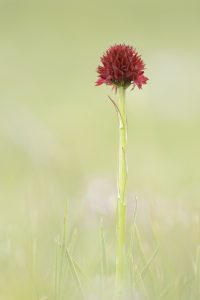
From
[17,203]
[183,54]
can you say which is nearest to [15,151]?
[17,203]

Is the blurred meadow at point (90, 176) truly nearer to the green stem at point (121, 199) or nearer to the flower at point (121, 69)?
the green stem at point (121, 199)

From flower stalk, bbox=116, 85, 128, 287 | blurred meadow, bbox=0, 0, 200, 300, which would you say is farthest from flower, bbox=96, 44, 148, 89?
blurred meadow, bbox=0, 0, 200, 300

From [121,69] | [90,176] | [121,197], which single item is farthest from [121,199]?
[90,176]

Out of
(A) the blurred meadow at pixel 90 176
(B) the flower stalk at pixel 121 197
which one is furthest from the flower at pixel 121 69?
(A) the blurred meadow at pixel 90 176

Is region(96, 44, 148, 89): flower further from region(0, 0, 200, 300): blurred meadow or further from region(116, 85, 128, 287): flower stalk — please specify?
region(0, 0, 200, 300): blurred meadow

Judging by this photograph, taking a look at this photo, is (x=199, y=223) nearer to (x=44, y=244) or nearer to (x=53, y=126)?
(x=44, y=244)

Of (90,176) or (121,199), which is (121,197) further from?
(90,176)
